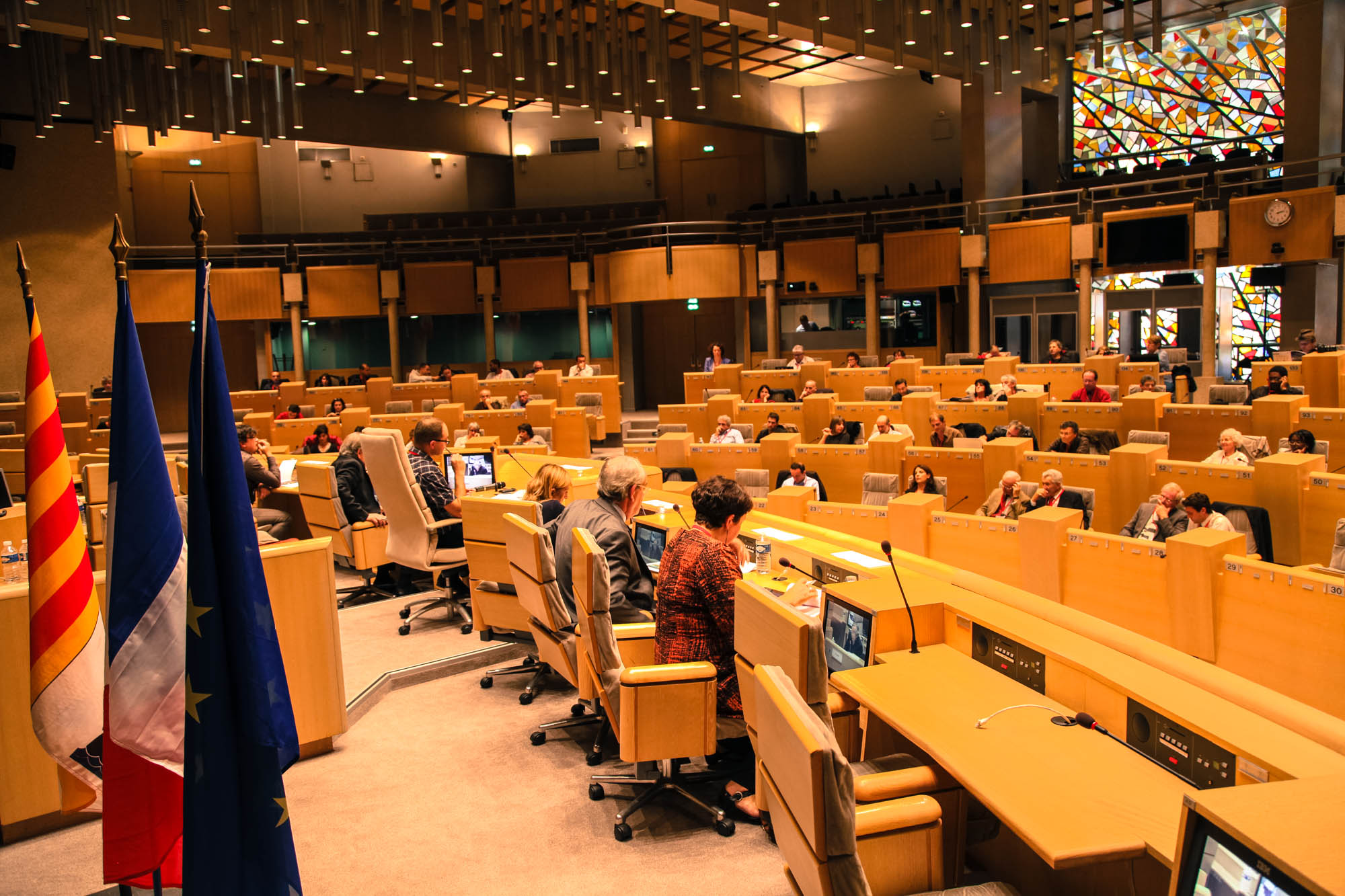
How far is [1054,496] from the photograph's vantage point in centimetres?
699

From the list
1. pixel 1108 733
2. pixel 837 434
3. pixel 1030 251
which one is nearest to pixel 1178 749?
pixel 1108 733

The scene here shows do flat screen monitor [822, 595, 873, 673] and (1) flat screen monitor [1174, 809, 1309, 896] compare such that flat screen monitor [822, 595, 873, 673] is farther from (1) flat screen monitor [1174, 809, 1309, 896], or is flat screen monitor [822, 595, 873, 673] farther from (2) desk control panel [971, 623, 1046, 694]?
(1) flat screen monitor [1174, 809, 1309, 896]

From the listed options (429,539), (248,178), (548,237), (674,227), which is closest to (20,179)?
(248,178)

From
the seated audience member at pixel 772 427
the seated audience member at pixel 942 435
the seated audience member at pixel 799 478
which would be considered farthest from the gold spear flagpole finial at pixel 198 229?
the seated audience member at pixel 772 427

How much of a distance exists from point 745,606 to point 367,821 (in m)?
1.85

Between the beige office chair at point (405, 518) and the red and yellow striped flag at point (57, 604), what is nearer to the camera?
the red and yellow striped flag at point (57, 604)

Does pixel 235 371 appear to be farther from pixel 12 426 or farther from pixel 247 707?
pixel 247 707

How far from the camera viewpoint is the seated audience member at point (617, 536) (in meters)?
4.26

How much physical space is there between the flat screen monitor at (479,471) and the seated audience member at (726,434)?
3.39 metres

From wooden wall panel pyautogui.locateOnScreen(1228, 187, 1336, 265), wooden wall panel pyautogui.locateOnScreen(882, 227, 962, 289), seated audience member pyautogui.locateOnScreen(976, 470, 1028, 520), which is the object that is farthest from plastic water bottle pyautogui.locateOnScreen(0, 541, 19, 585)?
wooden wall panel pyautogui.locateOnScreen(1228, 187, 1336, 265)

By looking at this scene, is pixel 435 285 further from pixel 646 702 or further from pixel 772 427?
pixel 646 702

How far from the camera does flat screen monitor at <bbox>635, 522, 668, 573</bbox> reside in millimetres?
5273

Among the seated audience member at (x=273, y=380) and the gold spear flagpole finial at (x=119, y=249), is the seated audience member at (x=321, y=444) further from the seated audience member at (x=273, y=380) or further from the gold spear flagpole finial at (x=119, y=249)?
the gold spear flagpole finial at (x=119, y=249)

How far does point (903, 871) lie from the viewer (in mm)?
2562
